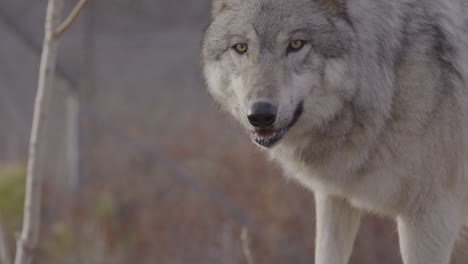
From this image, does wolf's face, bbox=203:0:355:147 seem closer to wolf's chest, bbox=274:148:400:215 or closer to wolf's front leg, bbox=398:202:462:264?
wolf's chest, bbox=274:148:400:215

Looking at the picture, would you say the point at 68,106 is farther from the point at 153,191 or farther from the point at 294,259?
the point at 294,259

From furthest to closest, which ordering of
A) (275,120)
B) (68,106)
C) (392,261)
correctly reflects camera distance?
(68,106) < (392,261) < (275,120)

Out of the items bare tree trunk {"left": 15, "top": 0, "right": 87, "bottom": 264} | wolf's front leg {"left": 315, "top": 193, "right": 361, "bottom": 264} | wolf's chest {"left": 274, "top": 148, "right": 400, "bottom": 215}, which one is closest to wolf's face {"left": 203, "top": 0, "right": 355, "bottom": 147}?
wolf's chest {"left": 274, "top": 148, "right": 400, "bottom": 215}

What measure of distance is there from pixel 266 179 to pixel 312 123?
533 cm

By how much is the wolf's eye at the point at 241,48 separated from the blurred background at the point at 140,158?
4.94 metres

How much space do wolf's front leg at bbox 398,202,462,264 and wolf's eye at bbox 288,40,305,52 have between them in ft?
3.06

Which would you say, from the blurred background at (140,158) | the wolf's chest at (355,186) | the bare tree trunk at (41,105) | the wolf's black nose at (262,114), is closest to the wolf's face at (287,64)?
the wolf's black nose at (262,114)

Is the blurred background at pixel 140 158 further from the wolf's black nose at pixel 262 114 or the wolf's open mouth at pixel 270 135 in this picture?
the wolf's black nose at pixel 262 114

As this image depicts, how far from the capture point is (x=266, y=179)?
8.57 m

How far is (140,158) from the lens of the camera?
919 centimetres

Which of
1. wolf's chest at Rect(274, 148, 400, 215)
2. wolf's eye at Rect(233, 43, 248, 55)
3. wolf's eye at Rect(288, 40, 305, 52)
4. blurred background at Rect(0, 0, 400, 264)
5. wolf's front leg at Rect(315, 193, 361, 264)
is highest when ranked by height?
wolf's eye at Rect(233, 43, 248, 55)

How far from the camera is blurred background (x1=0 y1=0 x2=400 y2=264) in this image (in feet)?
27.1

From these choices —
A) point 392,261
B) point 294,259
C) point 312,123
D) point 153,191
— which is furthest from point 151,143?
point 312,123

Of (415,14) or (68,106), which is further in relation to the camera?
(68,106)
